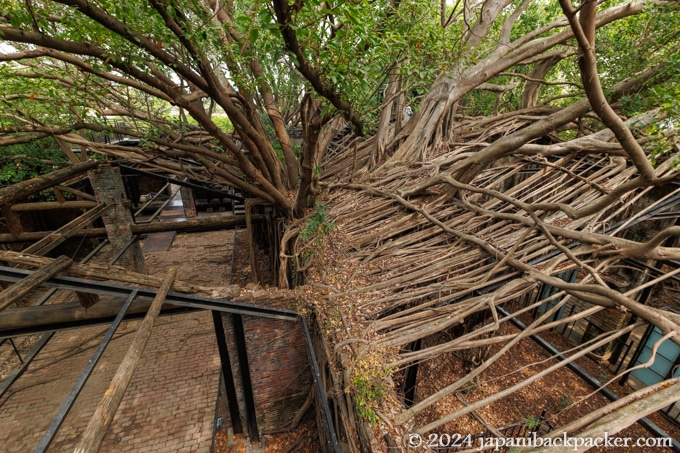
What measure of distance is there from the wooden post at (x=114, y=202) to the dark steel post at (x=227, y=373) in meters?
5.39

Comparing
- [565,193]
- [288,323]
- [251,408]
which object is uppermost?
[565,193]

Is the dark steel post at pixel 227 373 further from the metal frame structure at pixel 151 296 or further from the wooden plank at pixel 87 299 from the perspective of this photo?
the wooden plank at pixel 87 299

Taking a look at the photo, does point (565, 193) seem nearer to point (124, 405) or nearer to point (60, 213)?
point (124, 405)

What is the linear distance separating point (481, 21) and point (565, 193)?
14.9 feet

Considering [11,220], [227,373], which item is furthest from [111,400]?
[11,220]

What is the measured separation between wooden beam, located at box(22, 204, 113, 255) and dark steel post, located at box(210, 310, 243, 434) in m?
2.85

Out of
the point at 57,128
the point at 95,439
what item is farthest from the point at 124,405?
the point at 95,439

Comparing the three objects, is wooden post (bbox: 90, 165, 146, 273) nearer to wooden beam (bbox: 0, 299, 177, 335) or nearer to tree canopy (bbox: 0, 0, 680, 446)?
tree canopy (bbox: 0, 0, 680, 446)

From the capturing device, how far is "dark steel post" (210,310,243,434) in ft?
13.9

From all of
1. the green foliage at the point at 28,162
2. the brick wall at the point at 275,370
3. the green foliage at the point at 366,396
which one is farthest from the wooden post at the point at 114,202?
the green foliage at the point at 366,396

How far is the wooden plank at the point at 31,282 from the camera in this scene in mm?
2692

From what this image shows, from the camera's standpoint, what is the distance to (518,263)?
3.72m

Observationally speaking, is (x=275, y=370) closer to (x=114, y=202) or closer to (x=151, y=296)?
(x=151, y=296)

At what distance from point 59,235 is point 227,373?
13.9ft
